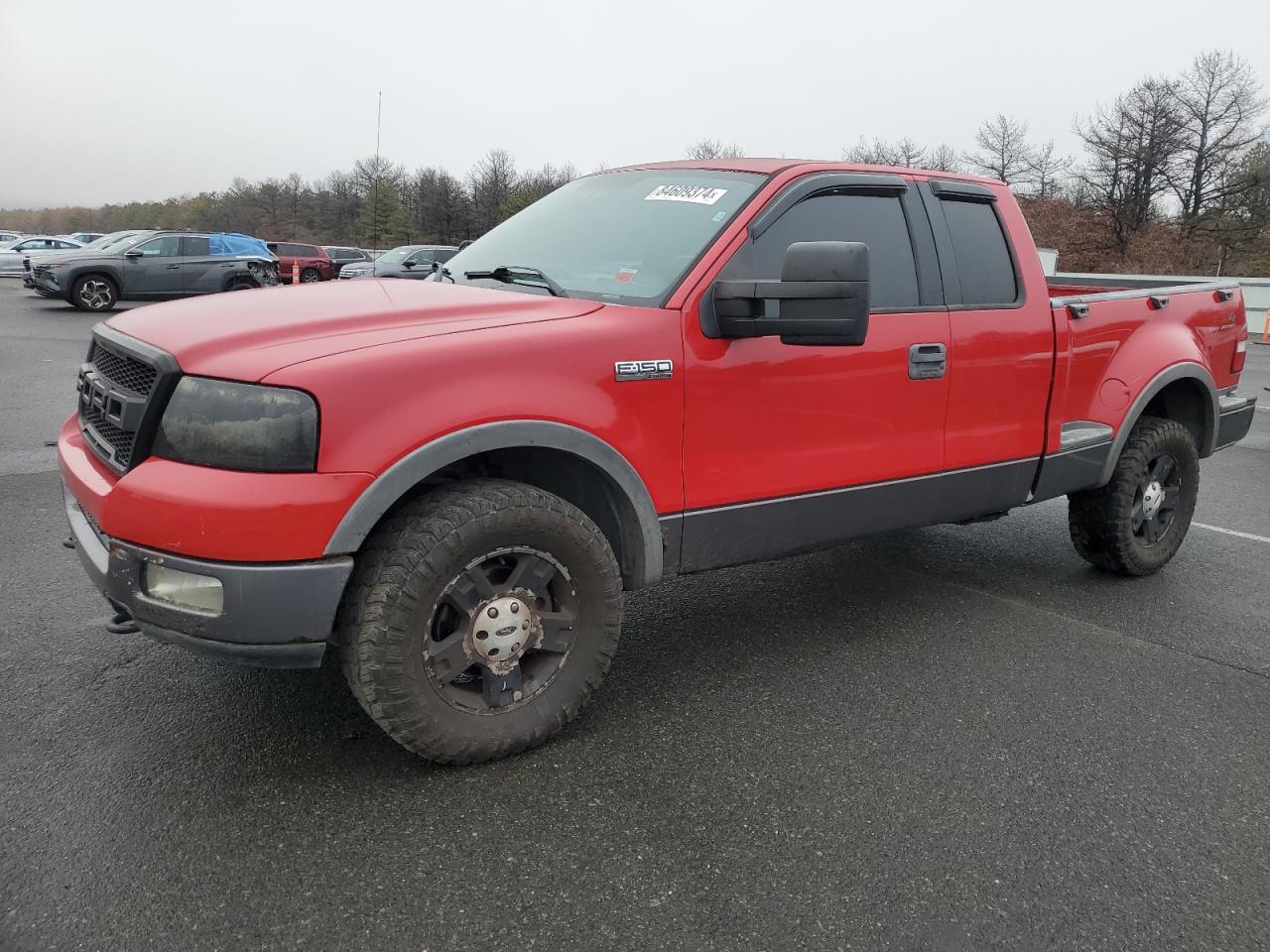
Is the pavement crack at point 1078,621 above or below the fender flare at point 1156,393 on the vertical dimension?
below

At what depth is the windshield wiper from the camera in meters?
3.38

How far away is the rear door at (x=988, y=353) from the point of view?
3.86 m

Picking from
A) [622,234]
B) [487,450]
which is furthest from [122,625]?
[622,234]

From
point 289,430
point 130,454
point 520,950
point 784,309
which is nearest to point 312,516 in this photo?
Answer: point 289,430

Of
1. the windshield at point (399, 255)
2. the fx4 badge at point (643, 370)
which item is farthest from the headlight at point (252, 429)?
the windshield at point (399, 255)

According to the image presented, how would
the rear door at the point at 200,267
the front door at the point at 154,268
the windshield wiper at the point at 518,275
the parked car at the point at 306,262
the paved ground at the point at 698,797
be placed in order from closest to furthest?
the paved ground at the point at 698,797
the windshield wiper at the point at 518,275
the front door at the point at 154,268
the rear door at the point at 200,267
the parked car at the point at 306,262

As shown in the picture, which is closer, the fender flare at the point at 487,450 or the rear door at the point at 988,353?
the fender flare at the point at 487,450

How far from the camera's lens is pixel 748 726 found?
3.21 metres

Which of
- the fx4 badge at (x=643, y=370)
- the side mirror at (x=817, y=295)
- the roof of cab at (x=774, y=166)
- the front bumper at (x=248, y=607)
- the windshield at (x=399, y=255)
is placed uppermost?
the windshield at (x=399, y=255)

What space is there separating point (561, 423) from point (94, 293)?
19001mm

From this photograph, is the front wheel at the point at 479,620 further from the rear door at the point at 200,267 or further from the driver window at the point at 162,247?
the driver window at the point at 162,247

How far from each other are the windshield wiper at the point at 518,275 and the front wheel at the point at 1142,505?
291 cm

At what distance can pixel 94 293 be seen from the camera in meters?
18.6

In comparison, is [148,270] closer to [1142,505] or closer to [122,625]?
[122,625]
